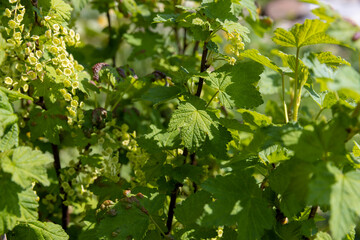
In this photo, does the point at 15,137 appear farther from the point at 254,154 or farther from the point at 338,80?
the point at 338,80

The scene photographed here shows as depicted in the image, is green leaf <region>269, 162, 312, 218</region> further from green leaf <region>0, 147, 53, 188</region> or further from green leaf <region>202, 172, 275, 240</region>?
green leaf <region>0, 147, 53, 188</region>

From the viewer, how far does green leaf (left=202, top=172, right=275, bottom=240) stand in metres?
1.16

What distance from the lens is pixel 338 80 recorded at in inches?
37.4

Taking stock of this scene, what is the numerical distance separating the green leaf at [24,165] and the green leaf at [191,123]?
0.44 metres

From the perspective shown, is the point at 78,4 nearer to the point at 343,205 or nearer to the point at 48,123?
the point at 48,123

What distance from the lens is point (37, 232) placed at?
55.1 inches

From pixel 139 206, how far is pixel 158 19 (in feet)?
2.15

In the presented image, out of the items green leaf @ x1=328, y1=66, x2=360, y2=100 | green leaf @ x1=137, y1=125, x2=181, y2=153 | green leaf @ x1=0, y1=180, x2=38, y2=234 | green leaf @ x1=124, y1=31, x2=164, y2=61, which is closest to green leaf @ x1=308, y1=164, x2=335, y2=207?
green leaf @ x1=328, y1=66, x2=360, y2=100

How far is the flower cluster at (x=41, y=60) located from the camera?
1.42 m

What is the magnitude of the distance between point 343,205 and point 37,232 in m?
0.99

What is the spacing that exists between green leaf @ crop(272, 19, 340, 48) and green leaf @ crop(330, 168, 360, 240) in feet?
1.54

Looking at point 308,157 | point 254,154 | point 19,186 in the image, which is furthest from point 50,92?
point 308,157

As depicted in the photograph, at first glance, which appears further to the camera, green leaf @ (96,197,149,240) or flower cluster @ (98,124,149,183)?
flower cluster @ (98,124,149,183)

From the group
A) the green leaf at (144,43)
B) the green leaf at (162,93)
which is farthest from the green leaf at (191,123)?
the green leaf at (144,43)
